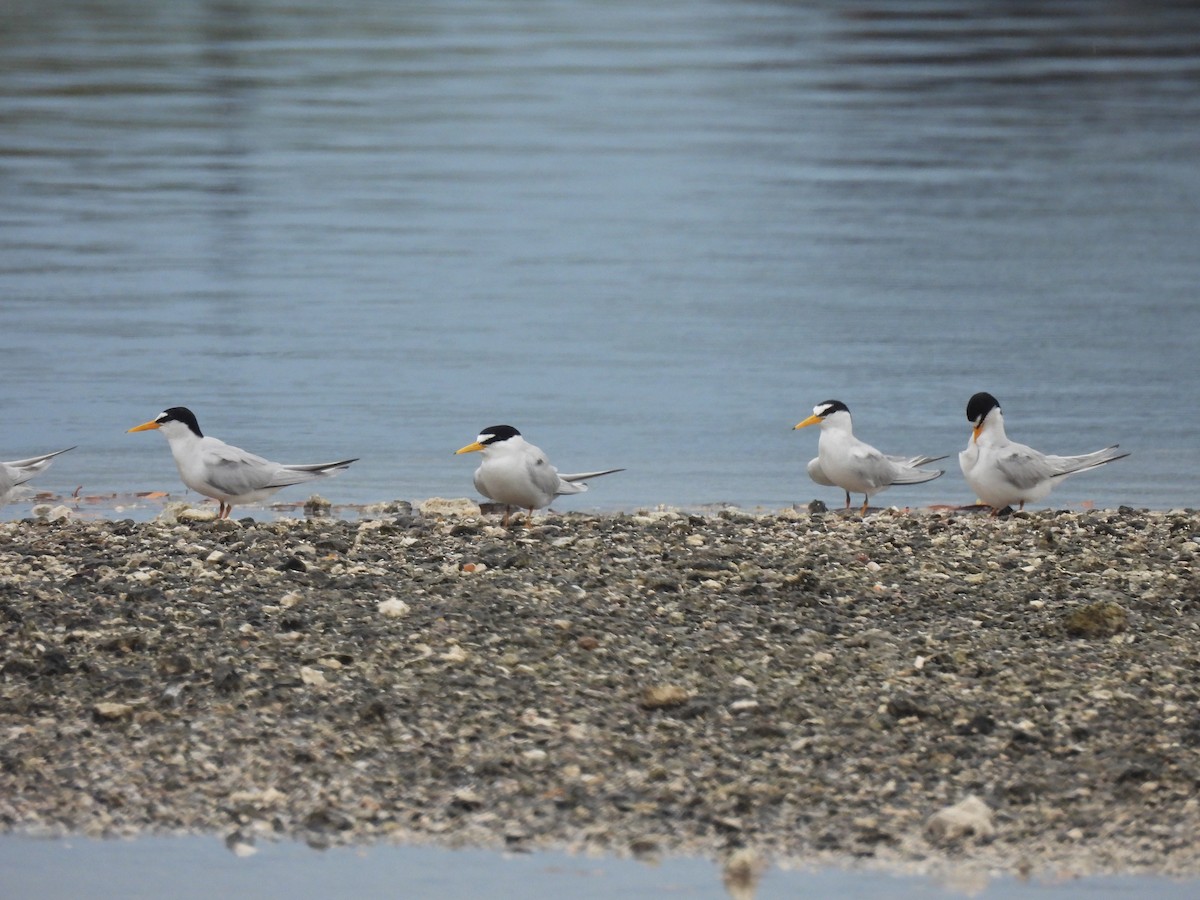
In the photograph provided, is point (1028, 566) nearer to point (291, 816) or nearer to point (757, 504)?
point (757, 504)

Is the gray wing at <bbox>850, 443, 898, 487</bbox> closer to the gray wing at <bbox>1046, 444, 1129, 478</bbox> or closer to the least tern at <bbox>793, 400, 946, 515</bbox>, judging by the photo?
the least tern at <bbox>793, 400, 946, 515</bbox>

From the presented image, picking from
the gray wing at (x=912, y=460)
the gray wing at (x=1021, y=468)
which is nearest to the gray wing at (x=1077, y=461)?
the gray wing at (x=1021, y=468)

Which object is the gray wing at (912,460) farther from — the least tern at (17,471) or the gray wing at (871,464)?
the least tern at (17,471)

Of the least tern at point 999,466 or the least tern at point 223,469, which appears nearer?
the least tern at point 223,469

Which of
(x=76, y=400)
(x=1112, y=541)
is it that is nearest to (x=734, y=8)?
(x=76, y=400)

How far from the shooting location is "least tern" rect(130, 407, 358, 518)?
33.0 feet

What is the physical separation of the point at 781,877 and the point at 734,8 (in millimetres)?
47356

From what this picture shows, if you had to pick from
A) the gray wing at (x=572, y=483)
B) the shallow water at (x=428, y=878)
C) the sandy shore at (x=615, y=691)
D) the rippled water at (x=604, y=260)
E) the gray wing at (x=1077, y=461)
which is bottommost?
the shallow water at (x=428, y=878)

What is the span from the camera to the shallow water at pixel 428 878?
5.55 meters

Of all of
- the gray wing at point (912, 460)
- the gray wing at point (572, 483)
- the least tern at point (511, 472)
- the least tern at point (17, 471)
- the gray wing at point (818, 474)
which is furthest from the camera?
the gray wing at point (912, 460)

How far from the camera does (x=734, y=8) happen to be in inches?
2015

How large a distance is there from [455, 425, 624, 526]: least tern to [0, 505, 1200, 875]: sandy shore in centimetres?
72

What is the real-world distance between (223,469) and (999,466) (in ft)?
13.0

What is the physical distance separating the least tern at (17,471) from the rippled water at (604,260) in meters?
0.63
